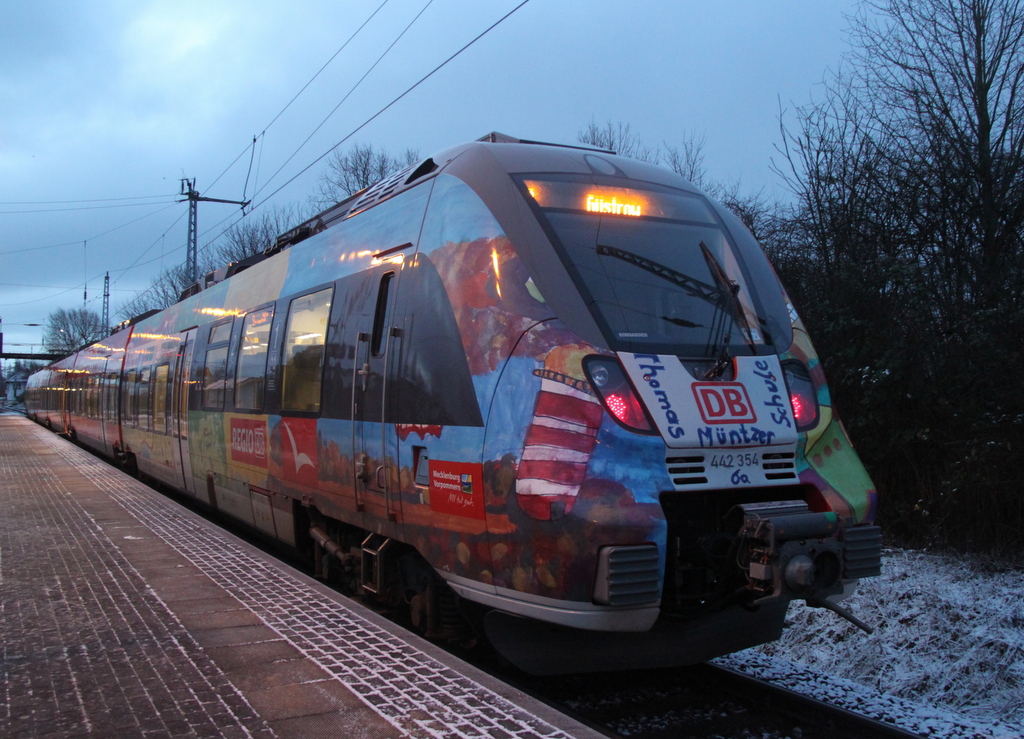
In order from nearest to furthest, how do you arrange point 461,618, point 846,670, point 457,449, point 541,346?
point 541,346
point 457,449
point 461,618
point 846,670

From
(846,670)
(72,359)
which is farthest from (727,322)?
(72,359)

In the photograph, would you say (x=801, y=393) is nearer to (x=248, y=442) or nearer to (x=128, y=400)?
(x=248, y=442)

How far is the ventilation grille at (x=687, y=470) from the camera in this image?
423cm

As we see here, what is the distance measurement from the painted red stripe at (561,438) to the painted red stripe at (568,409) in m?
0.06

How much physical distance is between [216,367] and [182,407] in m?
2.08

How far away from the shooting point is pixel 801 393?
4.92 metres

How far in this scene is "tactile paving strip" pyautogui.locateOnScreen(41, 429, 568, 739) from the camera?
365 centimetres

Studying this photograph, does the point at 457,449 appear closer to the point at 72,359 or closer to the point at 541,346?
the point at 541,346

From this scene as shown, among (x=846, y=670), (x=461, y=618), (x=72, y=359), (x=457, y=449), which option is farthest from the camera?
(x=72, y=359)

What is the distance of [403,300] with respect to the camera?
18.1ft

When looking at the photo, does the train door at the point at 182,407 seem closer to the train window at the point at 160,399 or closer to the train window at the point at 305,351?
the train window at the point at 160,399

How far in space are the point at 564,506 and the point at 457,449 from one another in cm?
92

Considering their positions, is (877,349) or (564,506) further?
(877,349)

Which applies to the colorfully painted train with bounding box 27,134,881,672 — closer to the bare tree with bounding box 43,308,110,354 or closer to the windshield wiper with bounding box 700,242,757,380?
the windshield wiper with bounding box 700,242,757,380
